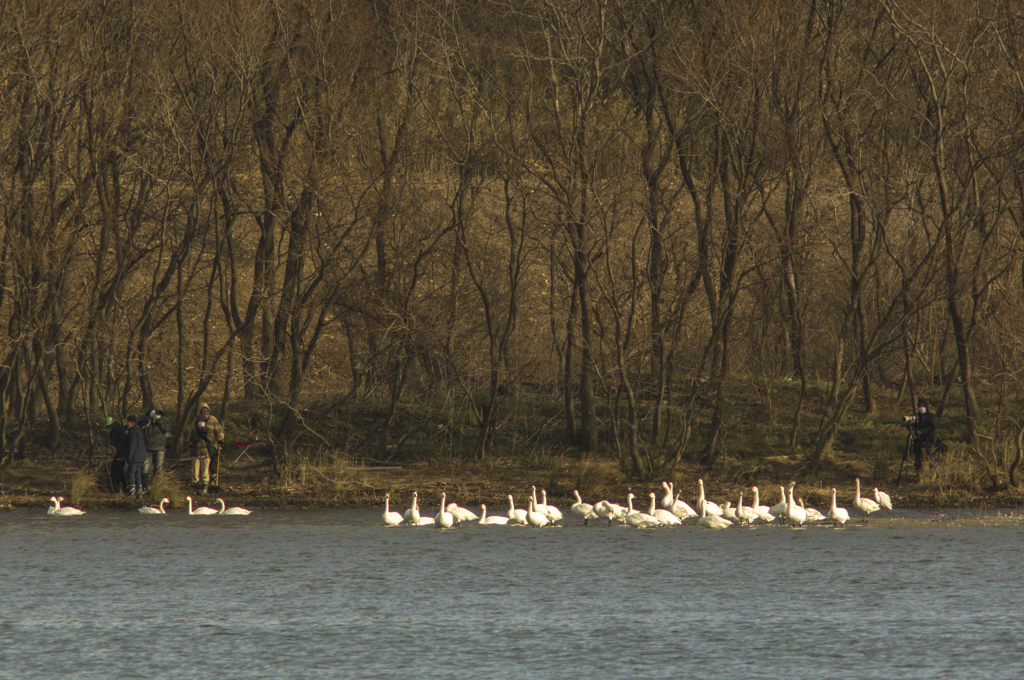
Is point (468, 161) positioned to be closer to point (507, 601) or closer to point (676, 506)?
point (676, 506)

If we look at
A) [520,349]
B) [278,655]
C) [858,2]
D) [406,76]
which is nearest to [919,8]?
[858,2]

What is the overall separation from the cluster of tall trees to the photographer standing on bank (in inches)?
64.0

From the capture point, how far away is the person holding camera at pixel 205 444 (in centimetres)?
2447

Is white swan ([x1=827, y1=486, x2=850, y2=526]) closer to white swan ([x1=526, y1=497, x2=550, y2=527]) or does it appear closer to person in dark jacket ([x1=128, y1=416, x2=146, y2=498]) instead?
white swan ([x1=526, y1=497, x2=550, y2=527])

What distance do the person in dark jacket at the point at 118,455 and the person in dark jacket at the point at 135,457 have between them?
0.51 ft

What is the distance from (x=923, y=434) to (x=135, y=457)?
51.0 feet

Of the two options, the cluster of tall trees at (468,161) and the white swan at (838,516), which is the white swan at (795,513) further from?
the cluster of tall trees at (468,161)

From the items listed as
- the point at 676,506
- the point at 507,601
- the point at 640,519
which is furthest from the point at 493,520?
the point at 507,601

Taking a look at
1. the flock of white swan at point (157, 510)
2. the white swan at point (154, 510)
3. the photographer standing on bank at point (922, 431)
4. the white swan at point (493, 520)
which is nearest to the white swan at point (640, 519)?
the white swan at point (493, 520)

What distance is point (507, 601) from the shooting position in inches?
577

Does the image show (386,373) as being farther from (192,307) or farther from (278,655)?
(278,655)

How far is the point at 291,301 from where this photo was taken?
2842cm

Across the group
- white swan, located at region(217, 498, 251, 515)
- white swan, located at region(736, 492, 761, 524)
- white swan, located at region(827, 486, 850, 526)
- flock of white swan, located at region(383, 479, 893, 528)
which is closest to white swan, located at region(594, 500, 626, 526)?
flock of white swan, located at region(383, 479, 893, 528)

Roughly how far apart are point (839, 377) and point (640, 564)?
10740 millimetres
